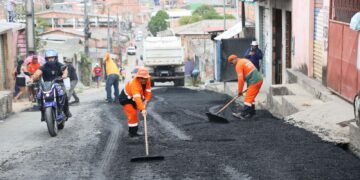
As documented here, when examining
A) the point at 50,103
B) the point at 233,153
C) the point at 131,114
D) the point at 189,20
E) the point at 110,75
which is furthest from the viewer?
the point at 189,20

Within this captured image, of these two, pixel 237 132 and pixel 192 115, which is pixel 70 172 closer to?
pixel 237 132

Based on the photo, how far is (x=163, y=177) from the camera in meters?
7.18

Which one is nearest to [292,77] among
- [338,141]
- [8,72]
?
[338,141]

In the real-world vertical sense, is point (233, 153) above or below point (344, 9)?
below

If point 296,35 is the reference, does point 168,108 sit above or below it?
below

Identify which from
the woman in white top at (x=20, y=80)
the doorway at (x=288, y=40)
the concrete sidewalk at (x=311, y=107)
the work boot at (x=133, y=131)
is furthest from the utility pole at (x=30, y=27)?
the work boot at (x=133, y=131)

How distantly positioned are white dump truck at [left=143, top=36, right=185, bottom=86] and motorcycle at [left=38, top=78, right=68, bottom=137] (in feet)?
69.7

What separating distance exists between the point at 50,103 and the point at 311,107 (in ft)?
15.0

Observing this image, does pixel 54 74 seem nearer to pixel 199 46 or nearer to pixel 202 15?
pixel 199 46

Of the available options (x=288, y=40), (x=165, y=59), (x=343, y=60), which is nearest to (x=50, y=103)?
(x=343, y=60)

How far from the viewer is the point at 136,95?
9719 millimetres

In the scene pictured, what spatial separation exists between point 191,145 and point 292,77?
27.3 feet

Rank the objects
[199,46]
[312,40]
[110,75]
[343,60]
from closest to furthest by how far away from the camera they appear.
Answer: [343,60] → [312,40] → [110,75] → [199,46]

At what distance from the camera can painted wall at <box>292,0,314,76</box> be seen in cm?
1612
